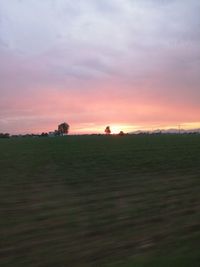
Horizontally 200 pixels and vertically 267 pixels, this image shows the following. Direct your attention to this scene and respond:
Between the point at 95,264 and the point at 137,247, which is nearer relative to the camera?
the point at 95,264

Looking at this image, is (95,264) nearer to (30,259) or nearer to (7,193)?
(30,259)

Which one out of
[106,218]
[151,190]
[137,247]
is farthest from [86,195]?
[137,247]

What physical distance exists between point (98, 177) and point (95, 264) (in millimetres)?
11838

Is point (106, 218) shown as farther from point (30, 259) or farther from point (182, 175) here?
point (182, 175)

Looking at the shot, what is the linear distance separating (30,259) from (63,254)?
0.56 metres

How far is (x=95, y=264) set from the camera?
7320mm

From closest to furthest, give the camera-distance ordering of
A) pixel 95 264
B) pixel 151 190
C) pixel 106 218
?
1. pixel 95 264
2. pixel 106 218
3. pixel 151 190

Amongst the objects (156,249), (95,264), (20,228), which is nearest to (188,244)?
(156,249)

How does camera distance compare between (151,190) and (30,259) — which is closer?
(30,259)

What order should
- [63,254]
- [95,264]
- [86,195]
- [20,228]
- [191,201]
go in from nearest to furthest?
[95,264] → [63,254] → [20,228] → [191,201] → [86,195]

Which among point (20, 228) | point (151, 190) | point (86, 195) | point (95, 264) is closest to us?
point (95, 264)

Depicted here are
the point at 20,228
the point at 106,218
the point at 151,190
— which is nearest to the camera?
the point at 20,228

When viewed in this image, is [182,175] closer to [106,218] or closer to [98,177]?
[98,177]

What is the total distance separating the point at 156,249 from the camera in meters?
8.08
